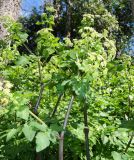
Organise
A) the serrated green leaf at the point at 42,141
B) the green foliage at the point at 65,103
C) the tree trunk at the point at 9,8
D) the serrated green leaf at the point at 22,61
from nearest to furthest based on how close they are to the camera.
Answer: the serrated green leaf at the point at 42,141
the green foliage at the point at 65,103
the serrated green leaf at the point at 22,61
the tree trunk at the point at 9,8

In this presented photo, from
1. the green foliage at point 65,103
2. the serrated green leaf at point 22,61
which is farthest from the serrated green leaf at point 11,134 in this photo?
the serrated green leaf at point 22,61

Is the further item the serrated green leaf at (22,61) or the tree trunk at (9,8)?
the tree trunk at (9,8)

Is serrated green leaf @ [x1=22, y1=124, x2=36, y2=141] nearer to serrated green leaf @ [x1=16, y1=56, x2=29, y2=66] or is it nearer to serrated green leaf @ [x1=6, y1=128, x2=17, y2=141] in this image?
serrated green leaf @ [x1=6, y1=128, x2=17, y2=141]

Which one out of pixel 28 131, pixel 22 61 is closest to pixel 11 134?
pixel 28 131

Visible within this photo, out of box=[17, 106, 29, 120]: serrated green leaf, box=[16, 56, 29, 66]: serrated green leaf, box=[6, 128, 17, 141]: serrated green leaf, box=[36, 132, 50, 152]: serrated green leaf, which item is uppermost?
box=[16, 56, 29, 66]: serrated green leaf

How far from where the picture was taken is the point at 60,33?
81.5 ft

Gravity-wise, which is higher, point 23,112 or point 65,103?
point 65,103

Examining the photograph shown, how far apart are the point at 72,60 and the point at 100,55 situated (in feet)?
0.61

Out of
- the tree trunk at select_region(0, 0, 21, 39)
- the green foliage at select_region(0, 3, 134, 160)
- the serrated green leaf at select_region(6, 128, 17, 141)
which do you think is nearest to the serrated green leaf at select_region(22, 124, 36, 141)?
the green foliage at select_region(0, 3, 134, 160)

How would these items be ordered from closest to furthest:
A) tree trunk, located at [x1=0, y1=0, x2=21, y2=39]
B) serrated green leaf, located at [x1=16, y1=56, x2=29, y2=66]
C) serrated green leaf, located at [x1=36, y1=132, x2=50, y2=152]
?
1. serrated green leaf, located at [x1=36, y1=132, x2=50, y2=152]
2. serrated green leaf, located at [x1=16, y1=56, x2=29, y2=66]
3. tree trunk, located at [x1=0, y1=0, x2=21, y2=39]

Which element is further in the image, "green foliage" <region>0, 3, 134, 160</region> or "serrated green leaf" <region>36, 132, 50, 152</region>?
"green foliage" <region>0, 3, 134, 160</region>

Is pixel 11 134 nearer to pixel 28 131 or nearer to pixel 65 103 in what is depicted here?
pixel 28 131

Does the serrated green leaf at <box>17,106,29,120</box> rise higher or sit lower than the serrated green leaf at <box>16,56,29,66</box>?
lower

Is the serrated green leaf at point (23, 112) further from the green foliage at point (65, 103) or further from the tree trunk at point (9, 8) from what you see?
the tree trunk at point (9, 8)
